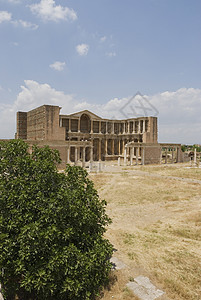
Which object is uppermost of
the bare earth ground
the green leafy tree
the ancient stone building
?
the ancient stone building

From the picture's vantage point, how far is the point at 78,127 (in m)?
Result: 53.3

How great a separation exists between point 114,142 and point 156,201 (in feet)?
137

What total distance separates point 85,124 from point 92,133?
3612 millimetres

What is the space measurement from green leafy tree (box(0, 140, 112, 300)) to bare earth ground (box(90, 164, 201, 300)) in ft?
5.73

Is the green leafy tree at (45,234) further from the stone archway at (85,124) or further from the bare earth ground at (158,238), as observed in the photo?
the stone archway at (85,124)

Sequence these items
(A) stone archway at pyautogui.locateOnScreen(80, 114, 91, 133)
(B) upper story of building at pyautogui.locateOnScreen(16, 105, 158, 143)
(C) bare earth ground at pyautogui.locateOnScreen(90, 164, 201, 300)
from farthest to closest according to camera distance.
Answer: (A) stone archway at pyautogui.locateOnScreen(80, 114, 91, 133)
(B) upper story of building at pyautogui.locateOnScreen(16, 105, 158, 143)
(C) bare earth ground at pyautogui.locateOnScreen(90, 164, 201, 300)

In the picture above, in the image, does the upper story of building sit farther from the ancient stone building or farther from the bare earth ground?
the bare earth ground

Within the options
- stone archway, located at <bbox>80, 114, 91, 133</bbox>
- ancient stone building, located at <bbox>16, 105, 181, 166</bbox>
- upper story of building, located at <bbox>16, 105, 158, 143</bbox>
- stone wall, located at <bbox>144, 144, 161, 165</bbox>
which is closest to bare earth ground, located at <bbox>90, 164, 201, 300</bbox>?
ancient stone building, located at <bbox>16, 105, 181, 166</bbox>

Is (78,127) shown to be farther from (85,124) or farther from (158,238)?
(158,238)

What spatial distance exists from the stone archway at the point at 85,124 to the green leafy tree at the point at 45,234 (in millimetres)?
47905

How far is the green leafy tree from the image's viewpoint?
6.32 meters

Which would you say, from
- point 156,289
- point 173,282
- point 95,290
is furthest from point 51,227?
point 173,282

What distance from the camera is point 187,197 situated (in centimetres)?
2127

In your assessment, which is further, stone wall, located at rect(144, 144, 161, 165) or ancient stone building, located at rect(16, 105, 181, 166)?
stone wall, located at rect(144, 144, 161, 165)
